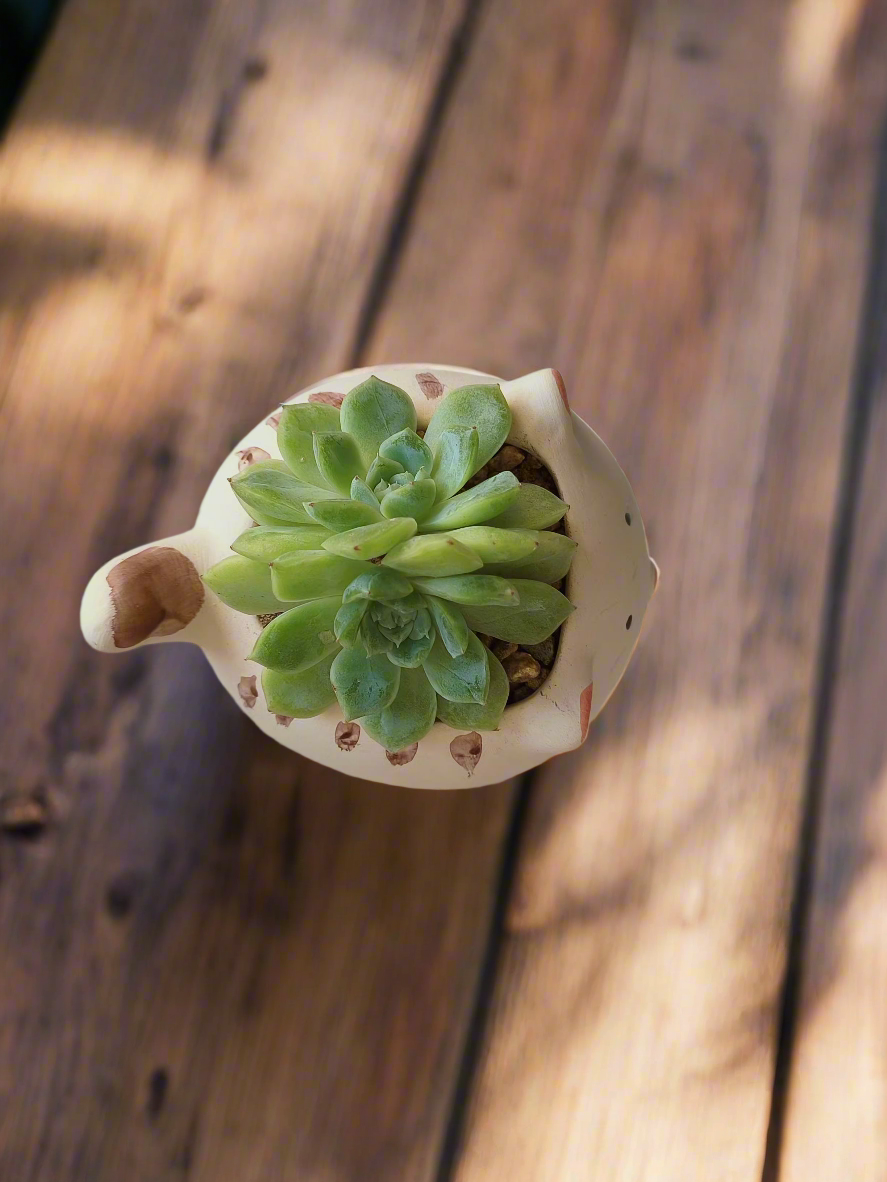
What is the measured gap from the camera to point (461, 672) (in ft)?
1.53

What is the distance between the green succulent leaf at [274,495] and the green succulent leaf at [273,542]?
11 mm

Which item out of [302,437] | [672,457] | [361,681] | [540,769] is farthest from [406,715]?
[672,457]

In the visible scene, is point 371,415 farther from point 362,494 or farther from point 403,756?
point 403,756

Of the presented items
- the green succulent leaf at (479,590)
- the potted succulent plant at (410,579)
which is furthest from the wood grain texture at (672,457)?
the green succulent leaf at (479,590)

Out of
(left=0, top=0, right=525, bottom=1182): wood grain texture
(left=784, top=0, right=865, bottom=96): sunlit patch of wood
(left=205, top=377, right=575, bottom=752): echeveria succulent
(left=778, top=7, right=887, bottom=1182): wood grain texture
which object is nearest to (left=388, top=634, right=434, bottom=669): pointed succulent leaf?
(left=205, top=377, right=575, bottom=752): echeveria succulent

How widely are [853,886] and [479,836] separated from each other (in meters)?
0.27

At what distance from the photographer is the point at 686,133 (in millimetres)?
865

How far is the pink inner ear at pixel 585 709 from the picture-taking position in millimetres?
491

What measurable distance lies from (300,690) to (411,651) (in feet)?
0.20

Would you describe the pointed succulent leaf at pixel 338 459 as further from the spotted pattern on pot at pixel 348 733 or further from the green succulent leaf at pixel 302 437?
the spotted pattern on pot at pixel 348 733

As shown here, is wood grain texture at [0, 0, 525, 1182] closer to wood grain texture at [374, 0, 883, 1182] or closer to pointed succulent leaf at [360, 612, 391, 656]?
wood grain texture at [374, 0, 883, 1182]

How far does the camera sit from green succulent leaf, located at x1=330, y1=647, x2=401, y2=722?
0.47 meters

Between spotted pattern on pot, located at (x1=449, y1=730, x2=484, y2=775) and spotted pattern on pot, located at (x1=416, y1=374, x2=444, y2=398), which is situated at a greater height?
spotted pattern on pot, located at (x1=416, y1=374, x2=444, y2=398)

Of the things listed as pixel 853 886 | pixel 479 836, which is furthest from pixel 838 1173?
pixel 479 836
